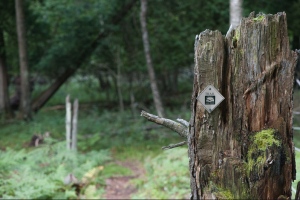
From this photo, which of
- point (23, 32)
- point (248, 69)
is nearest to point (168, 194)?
point (248, 69)

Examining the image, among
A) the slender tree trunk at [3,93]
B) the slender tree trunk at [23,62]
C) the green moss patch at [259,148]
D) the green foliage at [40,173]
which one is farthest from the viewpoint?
the slender tree trunk at [3,93]

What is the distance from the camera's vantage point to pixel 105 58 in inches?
487

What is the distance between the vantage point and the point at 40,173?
514 centimetres

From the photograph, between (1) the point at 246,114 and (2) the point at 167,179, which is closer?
(1) the point at 246,114

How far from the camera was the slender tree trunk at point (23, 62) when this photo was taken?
9.88 meters

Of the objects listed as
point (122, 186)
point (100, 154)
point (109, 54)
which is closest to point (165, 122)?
point (122, 186)

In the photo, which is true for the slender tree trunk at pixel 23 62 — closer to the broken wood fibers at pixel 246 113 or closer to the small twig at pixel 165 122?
the small twig at pixel 165 122

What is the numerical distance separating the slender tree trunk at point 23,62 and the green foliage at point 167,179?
23.6 ft

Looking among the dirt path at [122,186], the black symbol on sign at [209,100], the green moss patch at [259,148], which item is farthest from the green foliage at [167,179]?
the black symbol on sign at [209,100]

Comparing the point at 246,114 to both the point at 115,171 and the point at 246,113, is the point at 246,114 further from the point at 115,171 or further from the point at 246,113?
the point at 115,171

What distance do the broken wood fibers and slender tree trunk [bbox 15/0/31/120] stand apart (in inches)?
404

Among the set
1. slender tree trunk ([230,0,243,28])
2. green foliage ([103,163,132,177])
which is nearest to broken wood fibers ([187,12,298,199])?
slender tree trunk ([230,0,243,28])

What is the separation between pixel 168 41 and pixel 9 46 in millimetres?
7229

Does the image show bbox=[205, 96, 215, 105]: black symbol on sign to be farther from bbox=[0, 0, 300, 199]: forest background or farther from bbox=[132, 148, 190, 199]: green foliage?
bbox=[0, 0, 300, 199]: forest background
